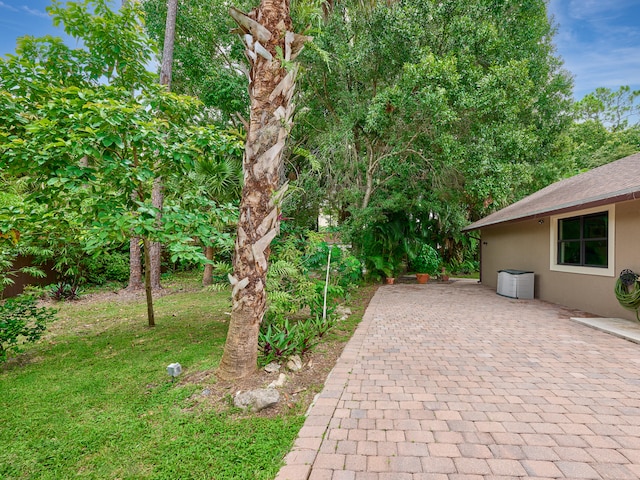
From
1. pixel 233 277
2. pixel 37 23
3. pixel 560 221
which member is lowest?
pixel 233 277

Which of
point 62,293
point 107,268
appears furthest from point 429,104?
point 107,268

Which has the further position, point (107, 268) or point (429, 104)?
point (107, 268)

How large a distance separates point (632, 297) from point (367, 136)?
280 inches

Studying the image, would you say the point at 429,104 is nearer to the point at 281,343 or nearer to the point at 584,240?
the point at 584,240

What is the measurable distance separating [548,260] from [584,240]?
3.74ft

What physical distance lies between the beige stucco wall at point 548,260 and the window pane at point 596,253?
0.28 metres

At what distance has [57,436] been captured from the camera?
2258 mm

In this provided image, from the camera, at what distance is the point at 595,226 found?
6.01 metres

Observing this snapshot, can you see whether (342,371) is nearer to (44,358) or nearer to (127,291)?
(44,358)

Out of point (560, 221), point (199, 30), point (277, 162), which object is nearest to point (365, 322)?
point (277, 162)

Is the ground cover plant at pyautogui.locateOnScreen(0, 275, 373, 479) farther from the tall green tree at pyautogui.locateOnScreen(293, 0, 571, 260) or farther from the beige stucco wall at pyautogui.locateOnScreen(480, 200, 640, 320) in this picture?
the tall green tree at pyautogui.locateOnScreen(293, 0, 571, 260)

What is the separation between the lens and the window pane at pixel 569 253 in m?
6.49

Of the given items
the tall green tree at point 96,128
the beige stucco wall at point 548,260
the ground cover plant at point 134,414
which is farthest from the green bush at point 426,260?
the tall green tree at point 96,128

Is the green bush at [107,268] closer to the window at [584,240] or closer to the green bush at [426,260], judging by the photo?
the green bush at [426,260]
